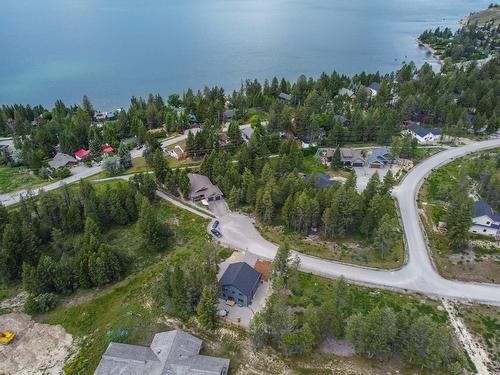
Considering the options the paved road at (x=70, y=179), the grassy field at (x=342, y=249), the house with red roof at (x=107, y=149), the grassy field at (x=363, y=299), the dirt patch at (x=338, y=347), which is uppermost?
the house with red roof at (x=107, y=149)

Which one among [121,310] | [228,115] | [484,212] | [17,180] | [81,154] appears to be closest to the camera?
[121,310]

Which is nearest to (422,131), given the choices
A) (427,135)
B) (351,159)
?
(427,135)

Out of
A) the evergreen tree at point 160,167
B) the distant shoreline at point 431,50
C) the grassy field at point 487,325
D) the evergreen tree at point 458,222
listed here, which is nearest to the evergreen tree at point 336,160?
the evergreen tree at point 458,222

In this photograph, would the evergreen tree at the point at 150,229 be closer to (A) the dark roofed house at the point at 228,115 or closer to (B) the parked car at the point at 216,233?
(B) the parked car at the point at 216,233

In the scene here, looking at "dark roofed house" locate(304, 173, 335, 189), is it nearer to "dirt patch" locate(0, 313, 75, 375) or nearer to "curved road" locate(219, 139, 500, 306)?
"curved road" locate(219, 139, 500, 306)

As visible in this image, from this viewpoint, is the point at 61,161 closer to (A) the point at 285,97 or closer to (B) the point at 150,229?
(B) the point at 150,229

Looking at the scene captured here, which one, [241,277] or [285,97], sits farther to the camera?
[285,97]
